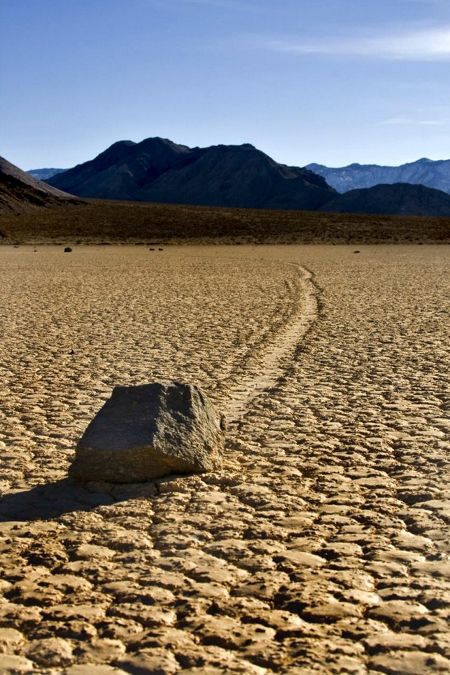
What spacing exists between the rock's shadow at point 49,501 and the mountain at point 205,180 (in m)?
140

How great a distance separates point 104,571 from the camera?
12.3ft

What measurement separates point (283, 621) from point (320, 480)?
1816 mm

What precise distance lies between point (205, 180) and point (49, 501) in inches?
6594

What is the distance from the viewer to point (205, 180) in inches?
6663

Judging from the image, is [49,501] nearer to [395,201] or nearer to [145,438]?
[145,438]

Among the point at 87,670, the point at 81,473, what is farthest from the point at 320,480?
the point at 87,670

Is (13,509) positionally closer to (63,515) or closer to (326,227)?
(63,515)

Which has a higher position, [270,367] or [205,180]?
[205,180]

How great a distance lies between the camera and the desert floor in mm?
3080

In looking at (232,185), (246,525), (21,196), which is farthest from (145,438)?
(232,185)

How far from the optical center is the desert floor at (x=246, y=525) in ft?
10.1

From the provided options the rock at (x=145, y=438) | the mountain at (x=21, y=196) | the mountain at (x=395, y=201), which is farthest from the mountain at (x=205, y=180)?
the rock at (x=145, y=438)

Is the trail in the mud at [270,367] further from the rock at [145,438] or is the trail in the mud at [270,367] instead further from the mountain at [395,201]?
the mountain at [395,201]

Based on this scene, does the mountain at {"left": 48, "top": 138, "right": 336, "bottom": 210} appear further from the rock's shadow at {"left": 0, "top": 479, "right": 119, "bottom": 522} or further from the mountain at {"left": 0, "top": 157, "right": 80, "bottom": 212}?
the rock's shadow at {"left": 0, "top": 479, "right": 119, "bottom": 522}
